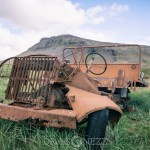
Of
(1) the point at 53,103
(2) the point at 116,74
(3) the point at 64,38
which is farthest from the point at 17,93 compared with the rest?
(3) the point at 64,38

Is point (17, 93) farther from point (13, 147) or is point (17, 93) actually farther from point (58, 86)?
point (13, 147)

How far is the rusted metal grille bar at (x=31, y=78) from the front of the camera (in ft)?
15.2

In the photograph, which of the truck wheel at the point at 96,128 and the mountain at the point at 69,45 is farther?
the mountain at the point at 69,45

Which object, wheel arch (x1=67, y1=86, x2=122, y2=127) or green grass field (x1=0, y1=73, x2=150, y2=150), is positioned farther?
wheel arch (x1=67, y1=86, x2=122, y2=127)

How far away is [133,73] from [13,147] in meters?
5.18

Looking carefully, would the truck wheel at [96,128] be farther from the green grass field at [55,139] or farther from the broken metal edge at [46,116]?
the broken metal edge at [46,116]

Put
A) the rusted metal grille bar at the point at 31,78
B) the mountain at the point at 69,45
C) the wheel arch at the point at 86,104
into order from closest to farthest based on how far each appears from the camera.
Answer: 1. the wheel arch at the point at 86,104
2. the rusted metal grille bar at the point at 31,78
3. the mountain at the point at 69,45

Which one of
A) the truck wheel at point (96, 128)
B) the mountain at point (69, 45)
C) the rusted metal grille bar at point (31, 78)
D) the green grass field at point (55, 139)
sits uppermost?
the mountain at point (69, 45)

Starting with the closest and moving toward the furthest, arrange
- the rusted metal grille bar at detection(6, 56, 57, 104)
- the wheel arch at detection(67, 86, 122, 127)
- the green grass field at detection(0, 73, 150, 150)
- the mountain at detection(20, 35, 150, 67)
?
the green grass field at detection(0, 73, 150, 150), the wheel arch at detection(67, 86, 122, 127), the rusted metal grille bar at detection(6, 56, 57, 104), the mountain at detection(20, 35, 150, 67)

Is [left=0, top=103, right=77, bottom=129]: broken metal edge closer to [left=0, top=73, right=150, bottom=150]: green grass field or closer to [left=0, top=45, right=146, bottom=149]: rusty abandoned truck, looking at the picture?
[left=0, top=45, right=146, bottom=149]: rusty abandoned truck

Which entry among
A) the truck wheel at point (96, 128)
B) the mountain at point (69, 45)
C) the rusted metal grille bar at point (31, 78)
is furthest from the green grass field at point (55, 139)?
the mountain at point (69, 45)

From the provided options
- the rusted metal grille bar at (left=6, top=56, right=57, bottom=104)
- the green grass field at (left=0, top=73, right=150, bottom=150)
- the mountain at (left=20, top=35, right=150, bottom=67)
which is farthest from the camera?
the mountain at (left=20, top=35, right=150, bottom=67)

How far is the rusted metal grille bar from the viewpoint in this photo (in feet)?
15.2

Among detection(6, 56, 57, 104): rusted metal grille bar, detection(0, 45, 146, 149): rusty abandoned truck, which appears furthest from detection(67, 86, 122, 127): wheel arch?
detection(6, 56, 57, 104): rusted metal grille bar
